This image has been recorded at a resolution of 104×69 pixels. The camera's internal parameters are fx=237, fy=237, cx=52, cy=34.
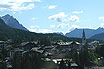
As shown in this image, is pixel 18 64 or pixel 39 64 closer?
pixel 18 64

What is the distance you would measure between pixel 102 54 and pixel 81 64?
55.8 ft

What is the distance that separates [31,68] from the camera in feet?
119

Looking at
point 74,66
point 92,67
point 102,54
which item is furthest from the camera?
point 102,54

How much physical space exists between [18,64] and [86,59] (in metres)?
15.2

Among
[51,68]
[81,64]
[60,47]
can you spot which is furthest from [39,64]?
[60,47]

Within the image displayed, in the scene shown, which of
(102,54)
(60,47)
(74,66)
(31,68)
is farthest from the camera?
(60,47)

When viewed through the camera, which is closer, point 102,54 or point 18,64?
point 18,64

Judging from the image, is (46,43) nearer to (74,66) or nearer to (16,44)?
(16,44)

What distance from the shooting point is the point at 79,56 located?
47.0m

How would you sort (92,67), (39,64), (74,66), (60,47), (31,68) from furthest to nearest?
(60,47) < (92,67) < (74,66) < (39,64) < (31,68)

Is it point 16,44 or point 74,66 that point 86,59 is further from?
point 16,44

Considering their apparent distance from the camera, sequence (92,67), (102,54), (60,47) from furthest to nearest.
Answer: (60,47), (102,54), (92,67)

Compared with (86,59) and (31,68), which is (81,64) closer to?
(86,59)

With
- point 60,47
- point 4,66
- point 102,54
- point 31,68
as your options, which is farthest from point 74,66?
point 60,47
